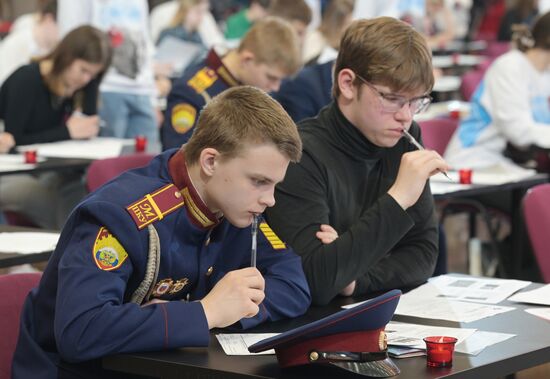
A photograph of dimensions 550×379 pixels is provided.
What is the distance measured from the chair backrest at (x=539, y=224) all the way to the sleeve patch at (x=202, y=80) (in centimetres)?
178

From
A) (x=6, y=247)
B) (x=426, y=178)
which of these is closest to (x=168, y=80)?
(x=6, y=247)

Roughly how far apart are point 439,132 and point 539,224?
2316mm

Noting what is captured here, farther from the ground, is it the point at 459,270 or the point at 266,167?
the point at 266,167

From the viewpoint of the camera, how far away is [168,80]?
27.6 feet

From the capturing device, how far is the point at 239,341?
85.0 inches

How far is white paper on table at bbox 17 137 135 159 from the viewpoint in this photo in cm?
507

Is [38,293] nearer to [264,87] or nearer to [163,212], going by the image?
[163,212]

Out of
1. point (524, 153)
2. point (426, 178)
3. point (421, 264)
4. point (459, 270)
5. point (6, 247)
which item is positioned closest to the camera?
point (426, 178)

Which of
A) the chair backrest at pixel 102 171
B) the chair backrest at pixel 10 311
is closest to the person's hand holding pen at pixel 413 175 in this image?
the chair backrest at pixel 10 311

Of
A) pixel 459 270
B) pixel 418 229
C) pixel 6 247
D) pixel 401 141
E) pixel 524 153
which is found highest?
pixel 401 141

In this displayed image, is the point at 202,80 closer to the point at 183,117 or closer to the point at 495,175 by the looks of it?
the point at 183,117

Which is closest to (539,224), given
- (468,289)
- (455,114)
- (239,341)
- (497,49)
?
(468,289)

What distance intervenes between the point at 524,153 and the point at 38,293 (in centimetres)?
367

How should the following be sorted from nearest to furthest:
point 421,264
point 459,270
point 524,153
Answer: point 421,264, point 524,153, point 459,270
